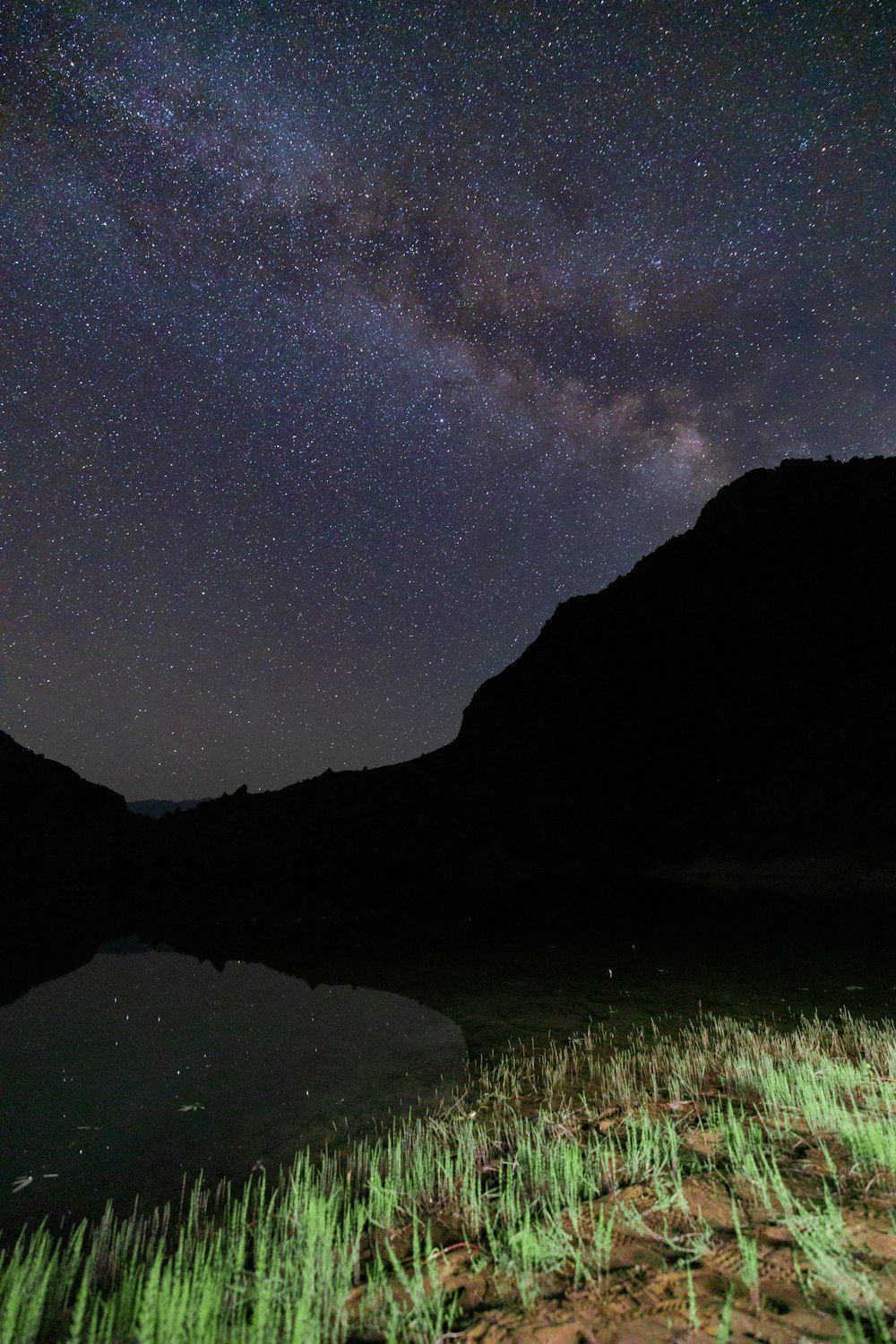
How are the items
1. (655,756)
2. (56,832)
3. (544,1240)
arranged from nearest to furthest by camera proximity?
1. (544,1240)
2. (655,756)
3. (56,832)

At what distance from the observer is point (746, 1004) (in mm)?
14102

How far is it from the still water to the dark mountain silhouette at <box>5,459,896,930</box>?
83.0 ft

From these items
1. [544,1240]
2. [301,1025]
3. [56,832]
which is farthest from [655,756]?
[544,1240]

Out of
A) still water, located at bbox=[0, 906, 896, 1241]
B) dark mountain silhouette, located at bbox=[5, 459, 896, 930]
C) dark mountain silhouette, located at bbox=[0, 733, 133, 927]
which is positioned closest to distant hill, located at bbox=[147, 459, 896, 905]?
dark mountain silhouette, located at bbox=[5, 459, 896, 930]

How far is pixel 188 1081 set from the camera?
11.3 metres

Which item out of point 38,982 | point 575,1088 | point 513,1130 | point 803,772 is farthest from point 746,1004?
point 803,772

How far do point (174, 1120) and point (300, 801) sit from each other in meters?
77.2

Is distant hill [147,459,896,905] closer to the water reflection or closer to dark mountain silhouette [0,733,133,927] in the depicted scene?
dark mountain silhouette [0,733,133,927]

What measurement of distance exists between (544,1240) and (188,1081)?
9401 millimetres

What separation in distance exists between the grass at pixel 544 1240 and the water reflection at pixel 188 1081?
39.3 inches

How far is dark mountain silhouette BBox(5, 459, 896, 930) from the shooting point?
57250 millimetres

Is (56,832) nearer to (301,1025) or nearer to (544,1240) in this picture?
(301,1025)

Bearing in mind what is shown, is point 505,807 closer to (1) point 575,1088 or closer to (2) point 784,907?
(2) point 784,907

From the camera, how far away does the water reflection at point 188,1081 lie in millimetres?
7859
